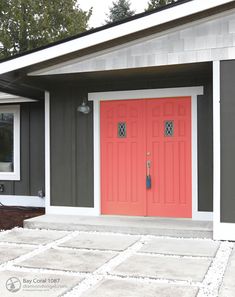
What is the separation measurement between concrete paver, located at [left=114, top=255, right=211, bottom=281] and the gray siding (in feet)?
3.48

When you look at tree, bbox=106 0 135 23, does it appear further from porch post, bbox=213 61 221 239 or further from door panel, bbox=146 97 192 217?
porch post, bbox=213 61 221 239

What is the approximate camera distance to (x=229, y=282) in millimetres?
3988

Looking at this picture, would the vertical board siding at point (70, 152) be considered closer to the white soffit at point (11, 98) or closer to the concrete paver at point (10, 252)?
the white soffit at point (11, 98)

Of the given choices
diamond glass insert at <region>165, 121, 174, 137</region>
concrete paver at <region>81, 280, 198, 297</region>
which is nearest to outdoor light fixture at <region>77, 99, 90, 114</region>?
diamond glass insert at <region>165, 121, 174, 137</region>

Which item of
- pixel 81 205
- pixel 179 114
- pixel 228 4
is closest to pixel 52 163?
pixel 81 205

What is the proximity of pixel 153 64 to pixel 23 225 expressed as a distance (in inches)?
125

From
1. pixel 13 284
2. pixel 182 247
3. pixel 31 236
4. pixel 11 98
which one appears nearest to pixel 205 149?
pixel 182 247

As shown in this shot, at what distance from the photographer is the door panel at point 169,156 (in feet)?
22.1

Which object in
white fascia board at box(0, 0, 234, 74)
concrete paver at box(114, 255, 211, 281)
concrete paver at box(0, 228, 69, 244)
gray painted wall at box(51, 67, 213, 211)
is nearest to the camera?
concrete paver at box(114, 255, 211, 281)

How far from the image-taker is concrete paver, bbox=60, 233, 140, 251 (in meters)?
5.41

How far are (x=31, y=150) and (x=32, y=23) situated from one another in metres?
9.27

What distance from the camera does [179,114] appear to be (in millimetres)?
6770

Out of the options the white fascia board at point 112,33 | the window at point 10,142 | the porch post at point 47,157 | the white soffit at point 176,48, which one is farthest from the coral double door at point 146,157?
the window at point 10,142

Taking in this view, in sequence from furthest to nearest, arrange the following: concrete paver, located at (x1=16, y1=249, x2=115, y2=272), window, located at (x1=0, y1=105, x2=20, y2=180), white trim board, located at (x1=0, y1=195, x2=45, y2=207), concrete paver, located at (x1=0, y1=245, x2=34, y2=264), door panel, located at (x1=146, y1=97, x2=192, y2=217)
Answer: window, located at (x1=0, y1=105, x2=20, y2=180) → white trim board, located at (x1=0, y1=195, x2=45, y2=207) → door panel, located at (x1=146, y1=97, x2=192, y2=217) → concrete paver, located at (x1=0, y1=245, x2=34, y2=264) → concrete paver, located at (x1=16, y1=249, x2=115, y2=272)
